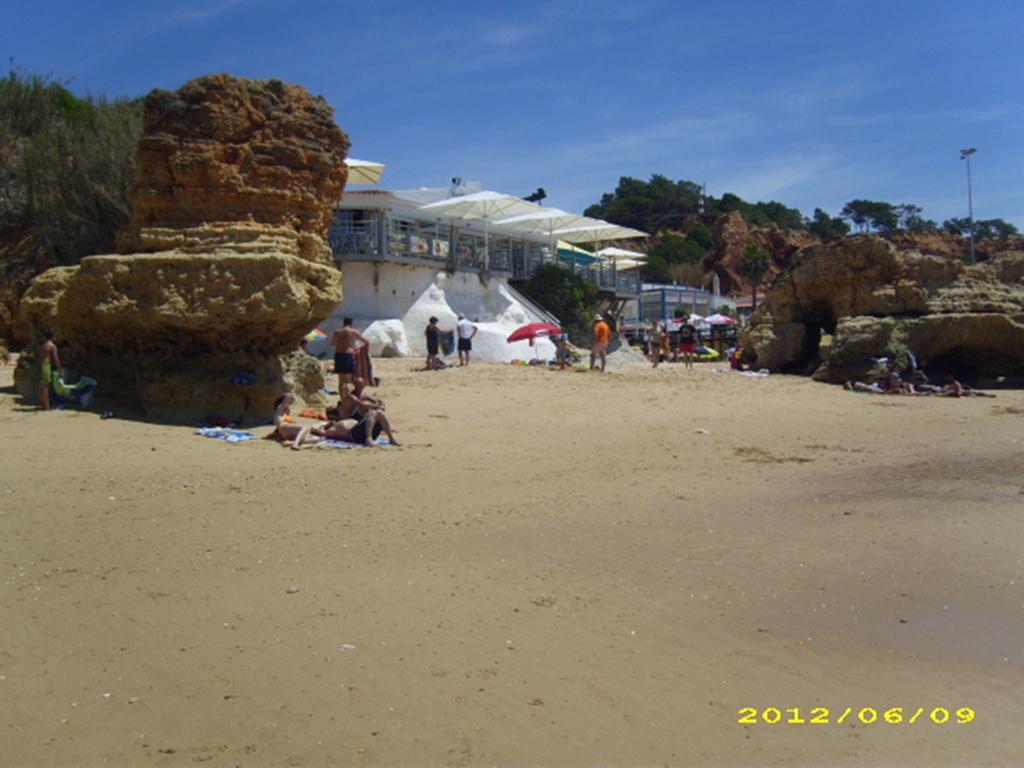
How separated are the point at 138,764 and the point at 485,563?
2747 millimetres

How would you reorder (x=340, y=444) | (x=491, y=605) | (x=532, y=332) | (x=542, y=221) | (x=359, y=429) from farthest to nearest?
(x=542, y=221), (x=532, y=332), (x=359, y=429), (x=340, y=444), (x=491, y=605)

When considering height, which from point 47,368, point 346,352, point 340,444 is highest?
point 346,352

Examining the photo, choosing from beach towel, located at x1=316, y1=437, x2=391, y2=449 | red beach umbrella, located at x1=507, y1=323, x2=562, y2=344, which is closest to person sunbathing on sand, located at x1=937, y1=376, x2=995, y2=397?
red beach umbrella, located at x1=507, y1=323, x2=562, y2=344

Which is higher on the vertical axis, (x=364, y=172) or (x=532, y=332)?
(x=364, y=172)

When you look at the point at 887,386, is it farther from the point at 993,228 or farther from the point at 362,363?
the point at 993,228

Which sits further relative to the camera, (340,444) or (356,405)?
(356,405)

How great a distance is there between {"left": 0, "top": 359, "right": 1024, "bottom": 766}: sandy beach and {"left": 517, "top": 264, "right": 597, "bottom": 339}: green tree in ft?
88.3

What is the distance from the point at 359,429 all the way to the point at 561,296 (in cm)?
2738

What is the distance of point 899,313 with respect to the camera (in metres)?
19.2

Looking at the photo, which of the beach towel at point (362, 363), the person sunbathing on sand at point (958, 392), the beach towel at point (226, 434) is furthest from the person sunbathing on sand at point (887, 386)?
the beach towel at point (226, 434)

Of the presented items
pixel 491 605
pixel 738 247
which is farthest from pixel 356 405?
pixel 738 247

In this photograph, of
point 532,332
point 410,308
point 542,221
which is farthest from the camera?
point 542,221

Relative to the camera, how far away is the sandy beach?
345 cm

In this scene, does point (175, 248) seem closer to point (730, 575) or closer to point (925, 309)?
point (730, 575)
